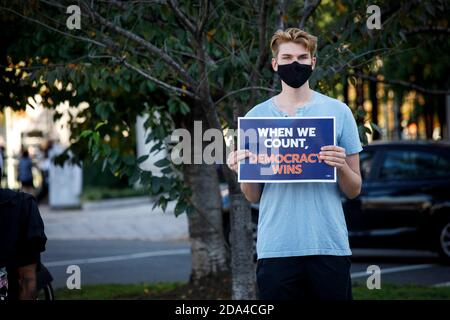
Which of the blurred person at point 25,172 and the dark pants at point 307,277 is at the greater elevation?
the blurred person at point 25,172

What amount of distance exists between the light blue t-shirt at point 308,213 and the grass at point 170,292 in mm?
4362

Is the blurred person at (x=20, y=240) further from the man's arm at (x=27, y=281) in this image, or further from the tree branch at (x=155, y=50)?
the tree branch at (x=155, y=50)

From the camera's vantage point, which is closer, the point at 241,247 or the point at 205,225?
the point at 241,247

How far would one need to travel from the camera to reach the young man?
163 inches

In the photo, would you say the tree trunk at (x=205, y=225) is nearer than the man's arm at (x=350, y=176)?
No

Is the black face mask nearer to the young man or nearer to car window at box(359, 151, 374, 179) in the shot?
the young man

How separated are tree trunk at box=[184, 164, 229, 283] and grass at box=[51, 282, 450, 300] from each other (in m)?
0.32

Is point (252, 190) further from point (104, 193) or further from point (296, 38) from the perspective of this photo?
point (104, 193)

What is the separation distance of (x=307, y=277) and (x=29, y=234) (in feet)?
4.26

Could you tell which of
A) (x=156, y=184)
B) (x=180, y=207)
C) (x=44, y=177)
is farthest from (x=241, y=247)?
(x=44, y=177)

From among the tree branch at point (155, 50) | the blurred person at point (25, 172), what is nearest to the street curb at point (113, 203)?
the blurred person at point (25, 172)

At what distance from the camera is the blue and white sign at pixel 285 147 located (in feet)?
13.5

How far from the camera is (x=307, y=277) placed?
4188 millimetres
